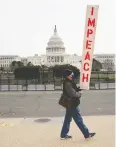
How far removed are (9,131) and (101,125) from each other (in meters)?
2.31

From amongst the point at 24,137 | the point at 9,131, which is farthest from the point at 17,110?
the point at 24,137

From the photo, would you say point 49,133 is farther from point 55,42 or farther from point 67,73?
point 55,42

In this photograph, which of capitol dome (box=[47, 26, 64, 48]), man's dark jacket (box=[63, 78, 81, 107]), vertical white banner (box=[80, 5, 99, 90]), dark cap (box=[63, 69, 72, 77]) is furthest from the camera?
capitol dome (box=[47, 26, 64, 48])

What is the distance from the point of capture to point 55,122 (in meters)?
10.3

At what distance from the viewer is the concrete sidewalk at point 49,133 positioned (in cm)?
752

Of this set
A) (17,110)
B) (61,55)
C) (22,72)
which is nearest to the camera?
(17,110)

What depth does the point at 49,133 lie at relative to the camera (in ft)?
28.6

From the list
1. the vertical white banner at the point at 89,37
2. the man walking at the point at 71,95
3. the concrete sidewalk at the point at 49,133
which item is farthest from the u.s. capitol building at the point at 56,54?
the vertical white banner at the point at 89,37

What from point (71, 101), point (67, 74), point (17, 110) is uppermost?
point (67, 74)

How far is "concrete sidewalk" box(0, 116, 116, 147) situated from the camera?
752 centimetres

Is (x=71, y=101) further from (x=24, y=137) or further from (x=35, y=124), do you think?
(x=35, y=124)

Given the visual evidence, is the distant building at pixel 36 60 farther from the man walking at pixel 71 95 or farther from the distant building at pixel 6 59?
the man walking at pixel 71 95

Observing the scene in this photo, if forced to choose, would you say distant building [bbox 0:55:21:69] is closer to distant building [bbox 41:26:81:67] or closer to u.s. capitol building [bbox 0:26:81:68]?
u.s. capitol building [bbox 0:26:81:68]

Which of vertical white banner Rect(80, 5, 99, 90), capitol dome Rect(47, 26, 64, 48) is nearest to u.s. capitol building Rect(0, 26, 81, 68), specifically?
capitol dome Rect(47, 26, 64, 48)
